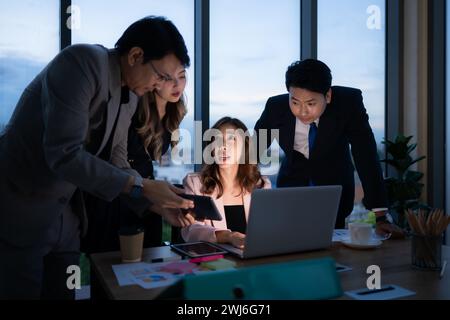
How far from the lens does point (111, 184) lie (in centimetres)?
130

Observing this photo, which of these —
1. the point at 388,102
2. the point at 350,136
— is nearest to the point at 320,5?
the point at 388,102

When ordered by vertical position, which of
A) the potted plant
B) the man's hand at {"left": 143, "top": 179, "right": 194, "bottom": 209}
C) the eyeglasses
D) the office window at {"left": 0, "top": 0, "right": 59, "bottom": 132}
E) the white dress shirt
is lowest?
the potted plant

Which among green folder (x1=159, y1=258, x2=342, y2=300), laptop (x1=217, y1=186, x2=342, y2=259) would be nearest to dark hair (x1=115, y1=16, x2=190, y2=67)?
laptop (x1=217, y1=186, x2=342, y2=259)

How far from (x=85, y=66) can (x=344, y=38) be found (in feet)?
9.96

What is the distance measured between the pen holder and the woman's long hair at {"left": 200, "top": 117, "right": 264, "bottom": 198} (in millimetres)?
1052

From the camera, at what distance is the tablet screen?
146 centimetres

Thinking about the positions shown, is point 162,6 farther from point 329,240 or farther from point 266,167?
point 329,240

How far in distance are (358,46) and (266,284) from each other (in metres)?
3.62

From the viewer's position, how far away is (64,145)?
1.23 m

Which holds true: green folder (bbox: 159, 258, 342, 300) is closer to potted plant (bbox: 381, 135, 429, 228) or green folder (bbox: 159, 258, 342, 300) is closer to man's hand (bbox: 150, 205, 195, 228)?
man's hand (bbox: 150, 205, 195, 228)

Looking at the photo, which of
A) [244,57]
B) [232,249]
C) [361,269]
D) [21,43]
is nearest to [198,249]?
[232,249]

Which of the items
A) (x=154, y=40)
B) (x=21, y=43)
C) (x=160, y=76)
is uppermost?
(x=21, y=43)

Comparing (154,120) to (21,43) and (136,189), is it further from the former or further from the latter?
(21,43)

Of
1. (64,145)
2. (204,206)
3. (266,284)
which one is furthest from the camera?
(204,206)
